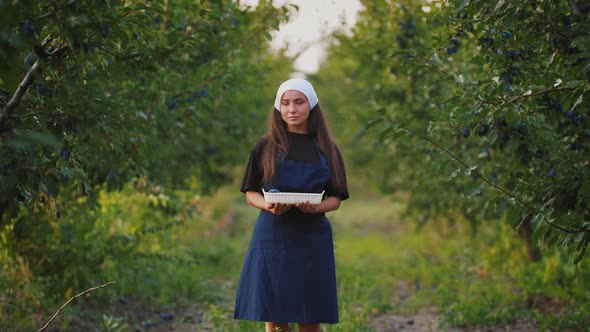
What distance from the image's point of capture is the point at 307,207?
3158 millimetres

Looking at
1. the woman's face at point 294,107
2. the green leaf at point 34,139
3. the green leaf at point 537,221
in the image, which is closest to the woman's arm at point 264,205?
the woman's face at point 294,107

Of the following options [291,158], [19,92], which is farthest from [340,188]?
[19,92]

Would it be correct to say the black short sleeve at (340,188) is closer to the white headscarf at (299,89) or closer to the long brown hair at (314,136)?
the long brown hair at (314,136)

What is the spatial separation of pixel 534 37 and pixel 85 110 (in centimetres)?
205

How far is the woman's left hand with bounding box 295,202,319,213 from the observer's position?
312 centimetres

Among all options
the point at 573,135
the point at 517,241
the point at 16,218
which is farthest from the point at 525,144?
the point at 517,241

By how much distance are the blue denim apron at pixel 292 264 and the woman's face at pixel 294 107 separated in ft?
0.74

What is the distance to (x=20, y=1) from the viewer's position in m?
2.04

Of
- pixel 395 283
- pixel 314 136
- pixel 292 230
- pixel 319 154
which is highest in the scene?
pixel 314 136

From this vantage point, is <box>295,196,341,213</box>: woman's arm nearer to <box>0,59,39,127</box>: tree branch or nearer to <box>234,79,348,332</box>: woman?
<box>234,79,348,332</box>: woman

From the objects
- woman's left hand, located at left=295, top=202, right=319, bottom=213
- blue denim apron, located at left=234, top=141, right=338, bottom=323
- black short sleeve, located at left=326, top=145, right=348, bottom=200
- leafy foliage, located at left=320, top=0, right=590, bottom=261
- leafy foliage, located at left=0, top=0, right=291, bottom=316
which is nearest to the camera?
leafy foliage, located at left=0, top=0, right=291, bottom=316

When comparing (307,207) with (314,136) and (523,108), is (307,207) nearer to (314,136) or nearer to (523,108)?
(314,136)

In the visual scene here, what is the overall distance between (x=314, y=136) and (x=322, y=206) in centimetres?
43

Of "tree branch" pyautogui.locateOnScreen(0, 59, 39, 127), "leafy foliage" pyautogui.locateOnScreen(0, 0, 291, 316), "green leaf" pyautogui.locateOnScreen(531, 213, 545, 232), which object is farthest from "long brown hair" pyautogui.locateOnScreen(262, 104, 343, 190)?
"tree branch" pyautogui.locateOnScreen(0, 59, 39, 127)
